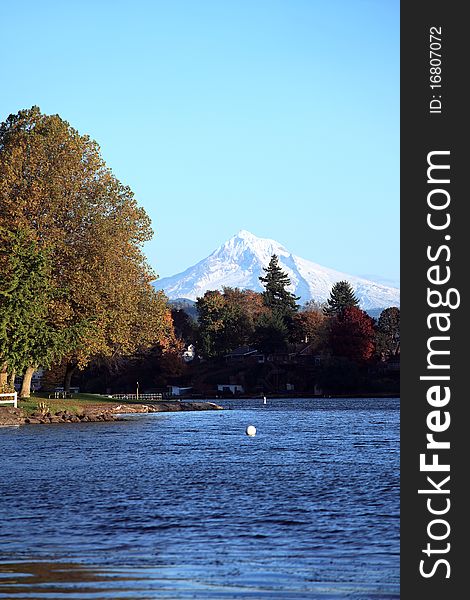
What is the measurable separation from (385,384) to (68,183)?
78867mm

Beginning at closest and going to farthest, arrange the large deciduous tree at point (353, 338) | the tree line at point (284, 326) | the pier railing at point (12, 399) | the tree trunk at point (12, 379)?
the pier railing at point (12, 399), the tree trunk at point (12, 379), the large deciduous tree at point (353, 338), the tree line at point (284, 326)

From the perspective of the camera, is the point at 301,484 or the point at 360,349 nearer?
the point at 301,484

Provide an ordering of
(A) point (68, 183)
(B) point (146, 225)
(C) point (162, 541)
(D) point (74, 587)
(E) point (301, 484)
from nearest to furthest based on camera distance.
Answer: (D) point (74, 587)
(C) point (162, 541)
(E) point (301, 484)
(A) point (68, 183)
(B) point (146, 225)

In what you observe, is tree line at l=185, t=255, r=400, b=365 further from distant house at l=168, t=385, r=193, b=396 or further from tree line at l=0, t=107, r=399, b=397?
tree line at l=0, t=107, r=399, b=397

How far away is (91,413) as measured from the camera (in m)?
76.0

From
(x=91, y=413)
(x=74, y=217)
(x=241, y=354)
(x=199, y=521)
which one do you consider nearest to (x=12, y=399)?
(x=91, y=413)

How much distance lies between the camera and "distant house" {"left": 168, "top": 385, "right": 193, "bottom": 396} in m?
145

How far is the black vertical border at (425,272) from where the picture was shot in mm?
16391

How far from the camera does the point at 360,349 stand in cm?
14538

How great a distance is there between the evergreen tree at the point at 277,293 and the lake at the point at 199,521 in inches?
5025

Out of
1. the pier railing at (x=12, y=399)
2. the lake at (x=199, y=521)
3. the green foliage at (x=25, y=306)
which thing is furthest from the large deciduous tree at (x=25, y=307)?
the lake at (x=199, y=521)

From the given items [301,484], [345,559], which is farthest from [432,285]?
[301,484]

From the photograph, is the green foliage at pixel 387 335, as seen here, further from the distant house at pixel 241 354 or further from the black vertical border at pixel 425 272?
the black vertical border at pixel 425 272

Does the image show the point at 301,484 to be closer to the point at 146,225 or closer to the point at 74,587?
the point at 74,587
